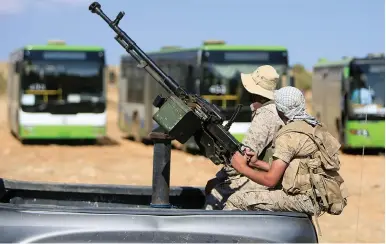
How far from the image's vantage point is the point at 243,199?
5461mm

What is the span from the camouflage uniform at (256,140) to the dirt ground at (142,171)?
202 inches

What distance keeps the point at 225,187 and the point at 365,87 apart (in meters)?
18.6

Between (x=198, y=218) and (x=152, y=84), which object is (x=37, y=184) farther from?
(x=152, y=84)

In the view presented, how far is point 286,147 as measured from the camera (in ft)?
16.5

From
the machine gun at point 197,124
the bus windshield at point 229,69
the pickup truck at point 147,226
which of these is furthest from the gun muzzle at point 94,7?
the bus windshield at point 229,69

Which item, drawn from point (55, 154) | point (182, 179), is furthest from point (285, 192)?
point (55, 154)

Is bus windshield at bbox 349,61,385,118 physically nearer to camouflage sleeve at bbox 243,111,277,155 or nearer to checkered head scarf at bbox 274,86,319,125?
camouflage sleeve at bbox 243,111,277,155

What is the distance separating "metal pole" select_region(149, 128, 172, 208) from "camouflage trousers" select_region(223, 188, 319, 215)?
420 mm

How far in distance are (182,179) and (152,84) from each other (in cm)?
771

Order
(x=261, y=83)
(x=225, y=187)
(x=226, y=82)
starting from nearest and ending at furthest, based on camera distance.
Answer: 1. (x=225, y=187)
2. (x=261, y=83)
3. (x=226, y=82)

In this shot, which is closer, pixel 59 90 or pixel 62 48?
pixel 62 48

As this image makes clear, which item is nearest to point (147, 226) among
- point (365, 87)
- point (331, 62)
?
point (365, 87)

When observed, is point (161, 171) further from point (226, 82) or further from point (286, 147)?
point (226, 82)

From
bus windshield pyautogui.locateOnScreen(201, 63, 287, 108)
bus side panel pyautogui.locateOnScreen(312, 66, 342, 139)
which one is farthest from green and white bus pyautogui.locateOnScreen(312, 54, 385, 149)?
bus windshield pyautogui.locateOnScreen(201, 63, 287, 108)
